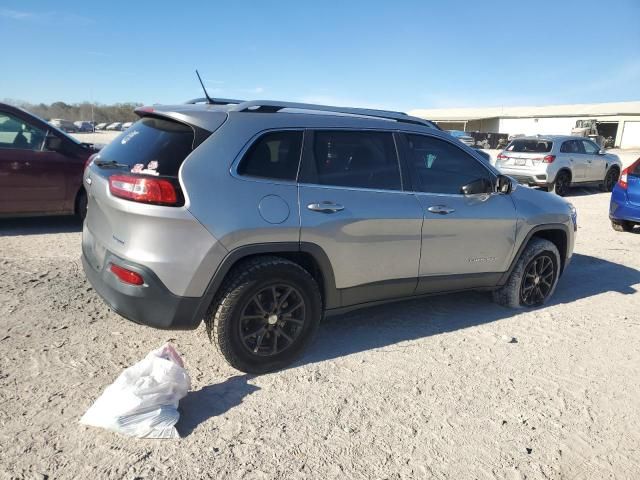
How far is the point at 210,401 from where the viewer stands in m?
2.97

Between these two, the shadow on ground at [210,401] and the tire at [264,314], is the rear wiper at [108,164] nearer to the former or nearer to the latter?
the tire at [264,314]

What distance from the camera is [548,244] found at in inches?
187

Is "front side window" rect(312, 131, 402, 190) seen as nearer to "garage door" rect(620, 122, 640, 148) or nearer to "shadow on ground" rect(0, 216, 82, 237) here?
"shadow on ground" rect(0, 216, 82, 237)

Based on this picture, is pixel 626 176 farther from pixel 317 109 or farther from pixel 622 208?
pixel 317 109

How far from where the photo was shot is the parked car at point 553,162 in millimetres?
12883

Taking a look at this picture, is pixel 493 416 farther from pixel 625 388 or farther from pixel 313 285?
pixel 313 285

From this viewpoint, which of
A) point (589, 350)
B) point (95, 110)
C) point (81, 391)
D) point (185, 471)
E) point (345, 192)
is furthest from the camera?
point (95, 110)

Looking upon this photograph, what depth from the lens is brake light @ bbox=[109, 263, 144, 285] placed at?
2.89m

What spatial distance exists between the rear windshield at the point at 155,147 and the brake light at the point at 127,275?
0.61 meters

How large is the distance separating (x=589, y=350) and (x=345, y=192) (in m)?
2.36

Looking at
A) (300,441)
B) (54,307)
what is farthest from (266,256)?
(54,307)

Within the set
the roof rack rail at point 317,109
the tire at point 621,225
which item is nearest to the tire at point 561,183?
the tire at point 621,225

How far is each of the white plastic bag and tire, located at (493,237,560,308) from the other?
3.18 metres

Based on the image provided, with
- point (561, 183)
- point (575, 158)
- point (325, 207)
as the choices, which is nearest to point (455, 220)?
point (325, 207)
